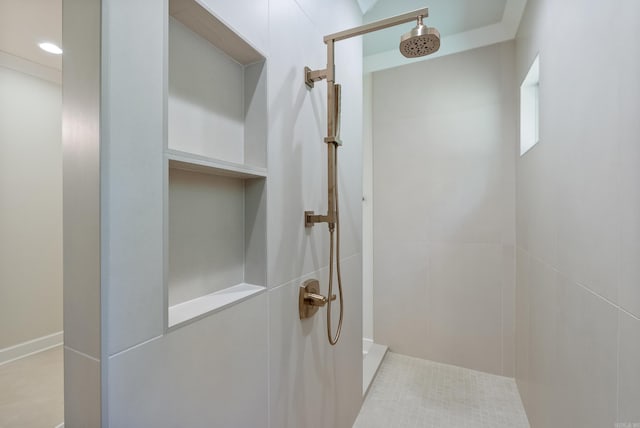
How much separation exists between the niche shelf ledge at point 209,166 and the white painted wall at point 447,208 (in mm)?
1802

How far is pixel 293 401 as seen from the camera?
1.12m

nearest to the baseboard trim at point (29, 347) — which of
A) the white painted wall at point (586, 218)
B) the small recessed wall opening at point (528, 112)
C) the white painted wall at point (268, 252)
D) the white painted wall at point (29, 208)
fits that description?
the white painted wall at point (29, 208)

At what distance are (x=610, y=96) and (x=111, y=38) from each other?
1.19 meters

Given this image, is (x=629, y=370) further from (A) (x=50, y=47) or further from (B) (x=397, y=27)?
(A) (x=50, y=47)

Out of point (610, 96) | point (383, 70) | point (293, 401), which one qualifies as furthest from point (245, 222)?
point (383, 70)

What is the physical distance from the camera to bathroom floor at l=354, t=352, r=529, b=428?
175 cm

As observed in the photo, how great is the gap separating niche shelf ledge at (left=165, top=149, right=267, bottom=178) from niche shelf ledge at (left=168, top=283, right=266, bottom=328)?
0.36m

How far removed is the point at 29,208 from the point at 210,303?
8.46 ft

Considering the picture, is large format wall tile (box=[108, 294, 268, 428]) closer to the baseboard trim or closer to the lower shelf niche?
the lower shelf niche

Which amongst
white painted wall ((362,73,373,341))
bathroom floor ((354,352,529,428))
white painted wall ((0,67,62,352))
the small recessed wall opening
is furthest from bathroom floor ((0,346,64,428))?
the small recessed wall opening

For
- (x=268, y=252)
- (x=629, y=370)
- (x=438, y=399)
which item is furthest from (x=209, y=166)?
(x=438, y=399)

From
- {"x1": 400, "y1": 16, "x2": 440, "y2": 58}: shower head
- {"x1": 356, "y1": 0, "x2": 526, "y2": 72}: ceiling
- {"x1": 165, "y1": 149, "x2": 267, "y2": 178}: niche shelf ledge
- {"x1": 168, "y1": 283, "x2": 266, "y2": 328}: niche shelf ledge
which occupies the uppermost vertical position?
{"x1": 356, "y1": 0, "x2": 526, "y2": 72}: ceiling

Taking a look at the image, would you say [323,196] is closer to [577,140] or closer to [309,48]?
[309,48]

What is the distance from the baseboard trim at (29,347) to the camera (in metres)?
2.21
